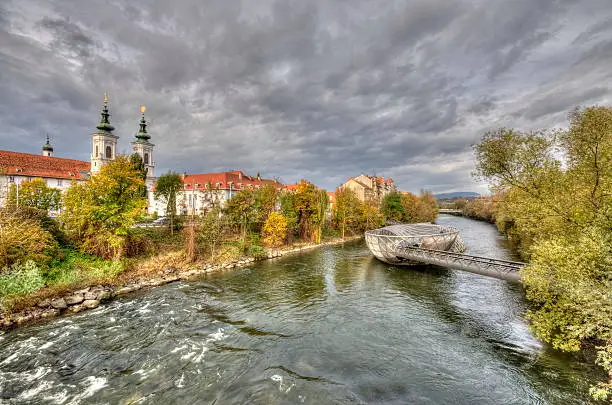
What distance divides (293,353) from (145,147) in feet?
257

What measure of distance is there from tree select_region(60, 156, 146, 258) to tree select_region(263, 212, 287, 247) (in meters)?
15.8

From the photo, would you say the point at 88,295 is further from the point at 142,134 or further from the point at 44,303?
the point at 142,134

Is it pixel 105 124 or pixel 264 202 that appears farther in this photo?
pixel 105 124

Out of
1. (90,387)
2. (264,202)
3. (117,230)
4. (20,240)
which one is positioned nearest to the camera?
(90,387)

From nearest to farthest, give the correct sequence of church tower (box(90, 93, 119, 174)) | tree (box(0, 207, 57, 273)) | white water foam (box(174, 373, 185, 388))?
white water foam (box(174, 373, 185, 388)) < tree (box(0, 207, 57, 273)) < church tower (box(90, 93, 119, 174))

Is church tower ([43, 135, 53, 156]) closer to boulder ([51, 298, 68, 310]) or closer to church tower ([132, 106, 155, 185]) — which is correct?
church tower ([132, 106, 155, 185])

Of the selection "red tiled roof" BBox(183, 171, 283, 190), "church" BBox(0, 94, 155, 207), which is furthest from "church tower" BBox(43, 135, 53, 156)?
"red tiled roof" BBox(183, 171, 283, 190)

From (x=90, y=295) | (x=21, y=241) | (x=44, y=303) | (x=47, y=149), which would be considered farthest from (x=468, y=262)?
(x=47, y=149)

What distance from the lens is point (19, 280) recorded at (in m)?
16.0

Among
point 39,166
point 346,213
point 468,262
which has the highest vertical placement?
point 39,166

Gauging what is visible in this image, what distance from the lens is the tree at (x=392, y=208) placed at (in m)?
67.4

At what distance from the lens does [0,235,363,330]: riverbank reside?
14266 mm

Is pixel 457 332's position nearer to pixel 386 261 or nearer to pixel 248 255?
pixel 386 261

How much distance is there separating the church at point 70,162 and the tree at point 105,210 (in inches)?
1223
